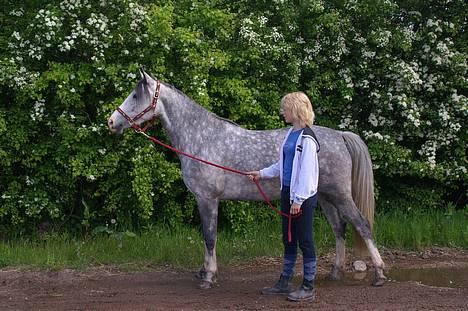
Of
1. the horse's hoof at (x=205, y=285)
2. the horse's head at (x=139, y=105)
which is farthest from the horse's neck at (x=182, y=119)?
the horse's hoof at (x=205, y=285)

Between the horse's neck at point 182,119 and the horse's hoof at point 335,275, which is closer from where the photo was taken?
the horse's neck at point 182,119

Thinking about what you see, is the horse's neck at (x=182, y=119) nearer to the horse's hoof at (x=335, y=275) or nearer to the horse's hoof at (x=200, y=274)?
the horse's hoof at (x=200, y=274)

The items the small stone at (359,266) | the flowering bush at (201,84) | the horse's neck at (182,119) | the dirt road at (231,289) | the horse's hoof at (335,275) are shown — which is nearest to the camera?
the dirt road at (231,289)

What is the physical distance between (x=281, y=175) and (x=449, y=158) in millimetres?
4828

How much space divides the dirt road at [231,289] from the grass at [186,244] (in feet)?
0.93

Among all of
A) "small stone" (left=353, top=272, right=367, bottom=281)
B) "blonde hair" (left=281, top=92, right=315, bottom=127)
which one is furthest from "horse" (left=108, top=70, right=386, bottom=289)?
"blonde hair" (left=281, top=92, right=315, bottom=127)

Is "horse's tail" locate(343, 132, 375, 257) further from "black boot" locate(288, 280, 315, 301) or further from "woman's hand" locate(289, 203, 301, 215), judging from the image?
"woman's hand" locate(289, 203, 301, 215)

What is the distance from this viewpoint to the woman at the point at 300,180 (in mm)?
5969

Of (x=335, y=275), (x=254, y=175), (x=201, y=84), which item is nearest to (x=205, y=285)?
(x=254, y=175)

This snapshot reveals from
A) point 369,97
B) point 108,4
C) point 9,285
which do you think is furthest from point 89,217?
point 369,97

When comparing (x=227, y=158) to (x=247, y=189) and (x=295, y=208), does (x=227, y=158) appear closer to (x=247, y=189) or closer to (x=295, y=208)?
(x=247, y=189)

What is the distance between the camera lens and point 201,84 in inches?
341

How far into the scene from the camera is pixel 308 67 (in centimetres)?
977

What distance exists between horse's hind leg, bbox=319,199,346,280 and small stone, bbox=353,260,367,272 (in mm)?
464
